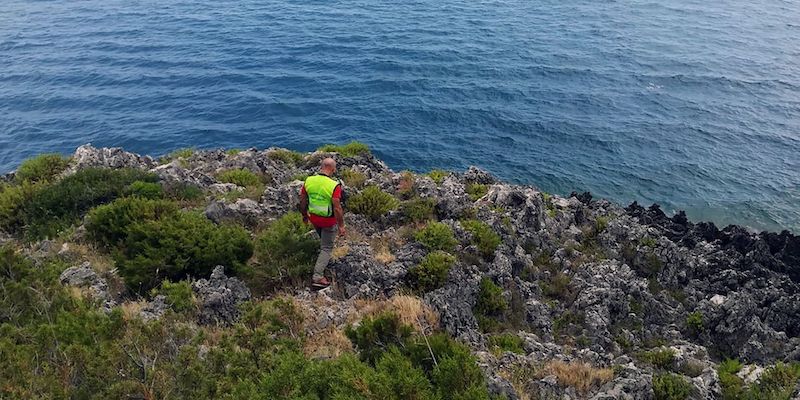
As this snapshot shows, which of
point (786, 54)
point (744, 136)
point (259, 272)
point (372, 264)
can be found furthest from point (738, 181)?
point (259, 272)

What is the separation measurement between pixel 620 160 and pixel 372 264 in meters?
32.6

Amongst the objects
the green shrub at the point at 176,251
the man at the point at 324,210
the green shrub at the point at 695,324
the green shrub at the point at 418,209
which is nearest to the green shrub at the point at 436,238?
the green shrub at the point at 418,209

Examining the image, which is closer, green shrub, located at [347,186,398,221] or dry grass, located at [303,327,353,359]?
dry grass, located at [303,327,353,359]

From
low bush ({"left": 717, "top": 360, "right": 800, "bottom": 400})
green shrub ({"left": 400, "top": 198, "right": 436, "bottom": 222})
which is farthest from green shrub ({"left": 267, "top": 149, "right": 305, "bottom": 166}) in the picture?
low bush ({"left": 717, "top": 360, "right": 800, "bottom": 400})

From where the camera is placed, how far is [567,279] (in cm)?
1998

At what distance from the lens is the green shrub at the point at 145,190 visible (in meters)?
20.9

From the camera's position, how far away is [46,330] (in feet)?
29.2

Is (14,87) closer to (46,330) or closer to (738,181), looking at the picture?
(46,330)

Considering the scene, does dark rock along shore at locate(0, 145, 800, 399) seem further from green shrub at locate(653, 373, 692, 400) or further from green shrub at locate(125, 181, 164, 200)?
green shrub at locate(125, 181, 164, 200)

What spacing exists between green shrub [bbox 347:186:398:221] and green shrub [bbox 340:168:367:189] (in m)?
2.74

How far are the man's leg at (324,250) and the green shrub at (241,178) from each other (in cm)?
1021

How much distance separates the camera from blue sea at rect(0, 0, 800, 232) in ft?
Answer: 139

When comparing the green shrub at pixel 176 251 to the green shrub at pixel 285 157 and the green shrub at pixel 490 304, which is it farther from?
the green shrub at pixel 285 157

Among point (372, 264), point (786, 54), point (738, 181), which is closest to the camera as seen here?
point (372, 264)
